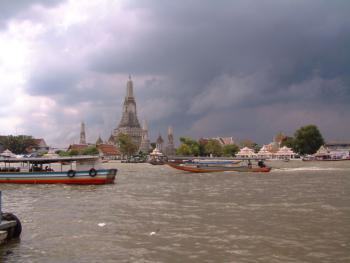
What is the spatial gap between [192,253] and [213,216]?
6.93 metres

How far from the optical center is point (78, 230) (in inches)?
669

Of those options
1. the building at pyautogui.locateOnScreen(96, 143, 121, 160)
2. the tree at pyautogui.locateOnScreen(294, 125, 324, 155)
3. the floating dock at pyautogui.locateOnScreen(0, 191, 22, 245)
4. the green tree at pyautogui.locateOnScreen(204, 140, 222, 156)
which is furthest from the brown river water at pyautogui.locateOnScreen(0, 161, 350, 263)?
the building at pyautogui.locateOnScreen(96, 143, 121, 160)

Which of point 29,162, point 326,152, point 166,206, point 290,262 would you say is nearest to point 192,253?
point 290,262

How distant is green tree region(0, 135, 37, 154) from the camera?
16450 centimetres

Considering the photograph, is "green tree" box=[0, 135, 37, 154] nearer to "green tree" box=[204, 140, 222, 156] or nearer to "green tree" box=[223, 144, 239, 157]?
"green tree" box=[204, 140, 222, 156]

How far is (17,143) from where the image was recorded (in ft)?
545

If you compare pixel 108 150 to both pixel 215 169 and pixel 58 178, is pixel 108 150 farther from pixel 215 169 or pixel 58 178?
pixel 58 178

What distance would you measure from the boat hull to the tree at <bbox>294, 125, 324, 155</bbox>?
108m

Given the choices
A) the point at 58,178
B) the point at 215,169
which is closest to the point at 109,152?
the point at 215,169

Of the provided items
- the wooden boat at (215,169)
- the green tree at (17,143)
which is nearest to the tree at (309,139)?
the wooden boat at (215,169)

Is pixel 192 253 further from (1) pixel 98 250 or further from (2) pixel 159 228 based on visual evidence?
(2) pixel 159 228

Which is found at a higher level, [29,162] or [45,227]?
[29,162]

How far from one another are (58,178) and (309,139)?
112180 mm

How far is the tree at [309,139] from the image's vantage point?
457ft
